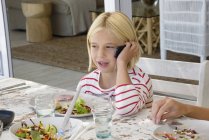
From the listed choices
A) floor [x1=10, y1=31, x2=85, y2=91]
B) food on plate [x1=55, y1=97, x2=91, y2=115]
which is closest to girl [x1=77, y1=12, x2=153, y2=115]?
food on plate [x1=55, y1=97, x2=91, y2=115]

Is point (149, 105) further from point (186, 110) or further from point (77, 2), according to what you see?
point (77, 2)

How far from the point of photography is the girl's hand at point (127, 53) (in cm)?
156

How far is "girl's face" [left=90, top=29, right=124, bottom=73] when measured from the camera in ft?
5.20

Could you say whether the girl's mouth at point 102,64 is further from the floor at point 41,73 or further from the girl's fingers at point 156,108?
the floor at point 41,73

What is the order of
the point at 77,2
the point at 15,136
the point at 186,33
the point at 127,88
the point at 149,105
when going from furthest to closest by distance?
the point at 77,2 → the point at 186,33 → the point at 149,105 → the point at 127,88 → the point at 15,136

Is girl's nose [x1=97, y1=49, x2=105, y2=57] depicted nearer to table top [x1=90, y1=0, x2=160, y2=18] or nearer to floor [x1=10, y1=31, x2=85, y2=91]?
table top [x1=90, y1=0, x2=160, y2=18]

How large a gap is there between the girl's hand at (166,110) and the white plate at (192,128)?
0.03 metres

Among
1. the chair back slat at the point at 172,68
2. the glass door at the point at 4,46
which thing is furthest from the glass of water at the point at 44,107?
the glass door at the point at 4,46

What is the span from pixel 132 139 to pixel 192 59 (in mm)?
1812

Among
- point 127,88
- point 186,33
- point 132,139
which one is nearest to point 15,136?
point 132,139

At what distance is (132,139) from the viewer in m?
1.21

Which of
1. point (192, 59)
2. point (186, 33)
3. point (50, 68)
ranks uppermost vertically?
point (186, 33)

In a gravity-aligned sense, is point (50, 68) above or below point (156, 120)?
below

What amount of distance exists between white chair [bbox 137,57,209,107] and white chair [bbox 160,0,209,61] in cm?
108
